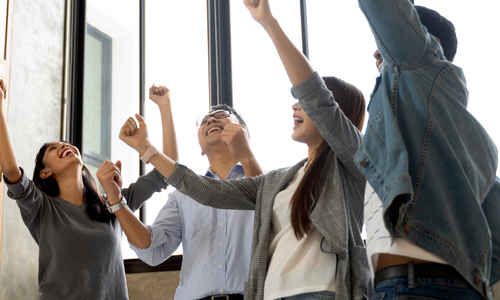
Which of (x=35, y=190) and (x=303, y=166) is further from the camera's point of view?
(x=35, y=190)

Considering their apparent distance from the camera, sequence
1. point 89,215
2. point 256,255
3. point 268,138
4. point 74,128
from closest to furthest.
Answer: point 256,255
point 89,215
point 268,138
point 74,128

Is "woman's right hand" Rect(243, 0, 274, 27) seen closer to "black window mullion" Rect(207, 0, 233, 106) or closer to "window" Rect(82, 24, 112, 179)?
"black window mullion" Rect(207, 0, 233, 106)

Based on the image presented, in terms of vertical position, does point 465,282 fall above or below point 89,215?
below

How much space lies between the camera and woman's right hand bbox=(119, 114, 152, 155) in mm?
1387

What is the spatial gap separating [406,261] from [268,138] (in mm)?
1723

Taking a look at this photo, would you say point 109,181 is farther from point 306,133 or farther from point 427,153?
point 427,153

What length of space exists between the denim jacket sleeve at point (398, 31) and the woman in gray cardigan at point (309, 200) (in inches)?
9.6

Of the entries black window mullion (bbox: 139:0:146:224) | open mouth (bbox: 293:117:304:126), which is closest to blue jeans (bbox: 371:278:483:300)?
open mouth (bbox: 293:117:304:126)

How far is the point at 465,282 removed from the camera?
2.50 feet

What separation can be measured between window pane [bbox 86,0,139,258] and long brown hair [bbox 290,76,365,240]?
1.88m

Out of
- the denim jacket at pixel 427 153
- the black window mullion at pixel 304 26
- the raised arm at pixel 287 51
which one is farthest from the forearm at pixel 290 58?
the black window mullion at pixel 304 26

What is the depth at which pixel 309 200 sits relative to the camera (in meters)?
1.14

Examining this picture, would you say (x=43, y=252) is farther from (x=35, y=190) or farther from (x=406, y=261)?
(x=406, y=261)

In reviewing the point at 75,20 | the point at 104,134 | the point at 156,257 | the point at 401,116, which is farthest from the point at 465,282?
the point at 75,20
